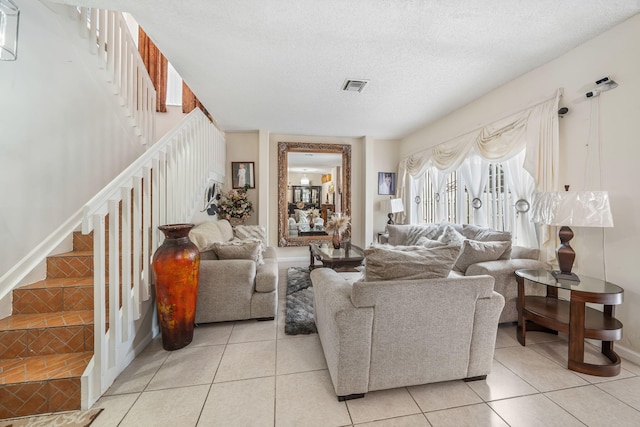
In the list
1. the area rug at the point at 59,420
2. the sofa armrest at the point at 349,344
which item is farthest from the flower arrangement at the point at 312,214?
the area rug at the point at 59,420

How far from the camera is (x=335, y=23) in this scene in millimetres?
1980

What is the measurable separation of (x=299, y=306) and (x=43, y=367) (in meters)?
1.95

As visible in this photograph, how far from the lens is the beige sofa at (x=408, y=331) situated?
141cm

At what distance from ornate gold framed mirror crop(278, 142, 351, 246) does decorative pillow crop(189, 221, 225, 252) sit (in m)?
1.93

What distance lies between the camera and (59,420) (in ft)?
4.49

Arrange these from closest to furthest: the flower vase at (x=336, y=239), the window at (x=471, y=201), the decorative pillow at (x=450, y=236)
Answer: the window at (x=471, y=201), the decorative pillow at (x=450, y=236), the flower vase at (x=336, y=239)

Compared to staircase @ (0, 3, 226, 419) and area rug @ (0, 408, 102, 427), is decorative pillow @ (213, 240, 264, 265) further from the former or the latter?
area rug @ (0, 408, 102, 427)

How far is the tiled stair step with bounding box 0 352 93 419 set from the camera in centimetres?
136

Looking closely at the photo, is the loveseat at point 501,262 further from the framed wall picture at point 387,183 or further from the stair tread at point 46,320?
the stair tread at point 46,320

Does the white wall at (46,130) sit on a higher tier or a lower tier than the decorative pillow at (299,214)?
higher

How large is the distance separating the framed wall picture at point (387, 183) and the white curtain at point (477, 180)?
1921mm

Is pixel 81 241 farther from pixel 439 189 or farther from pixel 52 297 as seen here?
pixel 439 189

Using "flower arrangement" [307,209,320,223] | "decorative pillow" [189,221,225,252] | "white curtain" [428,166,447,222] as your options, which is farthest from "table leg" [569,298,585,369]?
"flower arrangement" [307,209,320,223]

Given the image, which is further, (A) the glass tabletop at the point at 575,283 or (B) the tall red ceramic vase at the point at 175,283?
(B) the tall red ceramic vase at the point at 175,283
